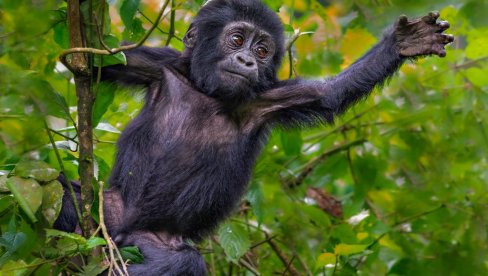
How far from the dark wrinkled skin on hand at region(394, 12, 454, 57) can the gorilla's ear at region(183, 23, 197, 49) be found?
1.25 metres

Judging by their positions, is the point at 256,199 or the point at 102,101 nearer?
the point at 102,101

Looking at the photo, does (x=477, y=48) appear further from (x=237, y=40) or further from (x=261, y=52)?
(x=237, y=40)

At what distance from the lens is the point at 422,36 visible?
4.27m

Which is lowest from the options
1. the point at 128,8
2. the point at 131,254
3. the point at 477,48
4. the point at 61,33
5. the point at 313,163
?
the point at 313,163

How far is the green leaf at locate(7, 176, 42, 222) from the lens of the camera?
10.2 feet

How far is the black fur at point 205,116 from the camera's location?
4441 millimetres

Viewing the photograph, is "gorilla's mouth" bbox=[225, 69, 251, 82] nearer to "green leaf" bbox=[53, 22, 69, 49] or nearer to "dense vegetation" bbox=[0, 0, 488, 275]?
"dense vegetation" bbox=[0, 0, 488, 275]

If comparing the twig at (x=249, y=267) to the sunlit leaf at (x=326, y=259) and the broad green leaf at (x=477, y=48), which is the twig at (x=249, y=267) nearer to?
the sunlit leaf at (x=326, y=259)

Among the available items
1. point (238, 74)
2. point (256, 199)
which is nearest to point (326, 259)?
point (256, 199)

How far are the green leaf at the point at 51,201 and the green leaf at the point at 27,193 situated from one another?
96 mm

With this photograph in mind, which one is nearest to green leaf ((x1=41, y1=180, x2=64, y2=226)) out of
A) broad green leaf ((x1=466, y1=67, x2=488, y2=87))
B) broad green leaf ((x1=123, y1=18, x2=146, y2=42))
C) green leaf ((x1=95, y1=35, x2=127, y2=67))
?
green leaf ((x1=95, y1=35, x2=127, y2=67))

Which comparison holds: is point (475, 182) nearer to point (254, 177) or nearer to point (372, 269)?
point (372, 269)

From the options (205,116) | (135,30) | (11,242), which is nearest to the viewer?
(11,242)

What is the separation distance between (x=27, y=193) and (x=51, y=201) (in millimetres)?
180
